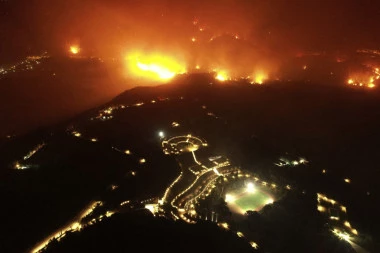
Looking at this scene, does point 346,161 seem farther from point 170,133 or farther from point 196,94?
point 196,94

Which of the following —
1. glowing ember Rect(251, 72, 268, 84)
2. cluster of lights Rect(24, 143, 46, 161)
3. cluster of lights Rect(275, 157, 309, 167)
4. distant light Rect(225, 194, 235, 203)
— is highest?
glowing ember Rect(251, 72, 268, 84)

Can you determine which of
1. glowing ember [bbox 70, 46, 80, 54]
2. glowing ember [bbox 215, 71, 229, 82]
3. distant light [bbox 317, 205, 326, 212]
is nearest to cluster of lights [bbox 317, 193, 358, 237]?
distant light [bbox 317, 205, 326, 212]

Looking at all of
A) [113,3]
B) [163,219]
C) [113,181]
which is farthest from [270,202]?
[113,3]

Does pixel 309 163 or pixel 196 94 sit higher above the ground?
pixel 196 94

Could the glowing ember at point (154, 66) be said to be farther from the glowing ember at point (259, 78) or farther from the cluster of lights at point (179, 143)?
the cluster of lights at point (179, 143)

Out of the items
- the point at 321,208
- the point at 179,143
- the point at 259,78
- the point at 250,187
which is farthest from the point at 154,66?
the point at 321,208

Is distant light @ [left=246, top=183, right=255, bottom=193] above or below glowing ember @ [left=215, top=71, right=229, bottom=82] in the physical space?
below

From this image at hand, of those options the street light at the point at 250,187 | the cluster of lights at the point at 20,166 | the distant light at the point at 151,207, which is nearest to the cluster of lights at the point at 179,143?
the street light at the point at 250,187

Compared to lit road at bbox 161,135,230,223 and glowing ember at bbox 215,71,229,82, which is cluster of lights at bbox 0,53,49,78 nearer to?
glowing ember at bbox 215,71,229,82
